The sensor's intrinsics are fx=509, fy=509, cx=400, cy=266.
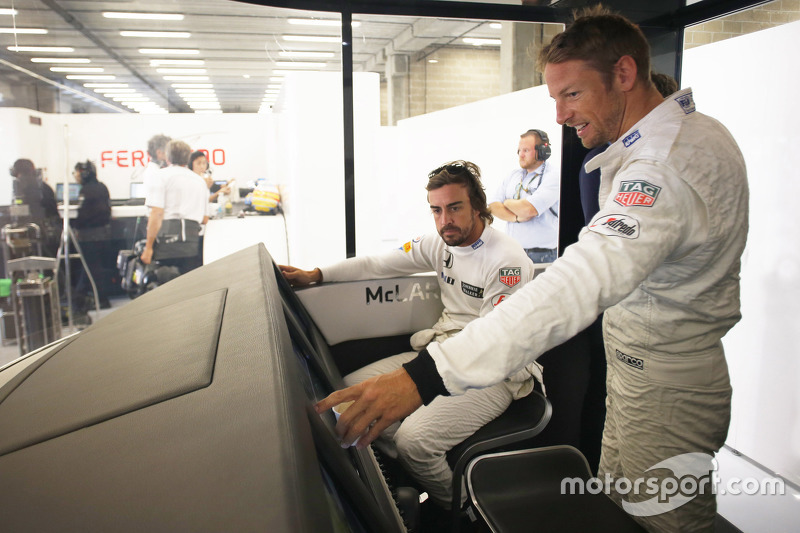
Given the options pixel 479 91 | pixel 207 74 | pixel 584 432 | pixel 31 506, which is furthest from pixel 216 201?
pixel 31 506

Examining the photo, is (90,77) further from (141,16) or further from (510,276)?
(510,276)

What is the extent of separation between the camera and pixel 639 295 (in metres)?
1.14

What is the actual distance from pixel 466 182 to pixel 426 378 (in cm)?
144

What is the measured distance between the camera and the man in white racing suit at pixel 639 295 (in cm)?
81

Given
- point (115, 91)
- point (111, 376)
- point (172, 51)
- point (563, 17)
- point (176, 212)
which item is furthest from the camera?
point (172, 51)

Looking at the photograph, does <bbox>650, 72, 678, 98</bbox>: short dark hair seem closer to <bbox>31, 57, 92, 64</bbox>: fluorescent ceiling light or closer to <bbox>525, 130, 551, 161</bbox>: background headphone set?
<bbox>525, 130, 551, 161</bbox>: background headphone set

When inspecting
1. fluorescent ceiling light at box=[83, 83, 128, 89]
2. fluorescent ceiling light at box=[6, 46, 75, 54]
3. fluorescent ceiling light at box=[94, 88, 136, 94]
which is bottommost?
fluorescent ceiling light at box=[94, 88, 136, 94]

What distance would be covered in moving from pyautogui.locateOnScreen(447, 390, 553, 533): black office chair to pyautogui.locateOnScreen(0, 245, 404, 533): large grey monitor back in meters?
0.65

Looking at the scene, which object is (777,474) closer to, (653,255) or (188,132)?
(653,255)

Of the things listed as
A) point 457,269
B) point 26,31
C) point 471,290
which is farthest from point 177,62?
point 471,290

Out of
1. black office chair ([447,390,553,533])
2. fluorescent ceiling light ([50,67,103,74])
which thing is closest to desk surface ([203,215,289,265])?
fluorescent ceiling light ([50,67,103,74])

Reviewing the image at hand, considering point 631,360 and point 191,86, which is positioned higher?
point 191,86

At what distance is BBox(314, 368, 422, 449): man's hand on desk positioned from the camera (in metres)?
0.75

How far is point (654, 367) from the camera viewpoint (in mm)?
1148
